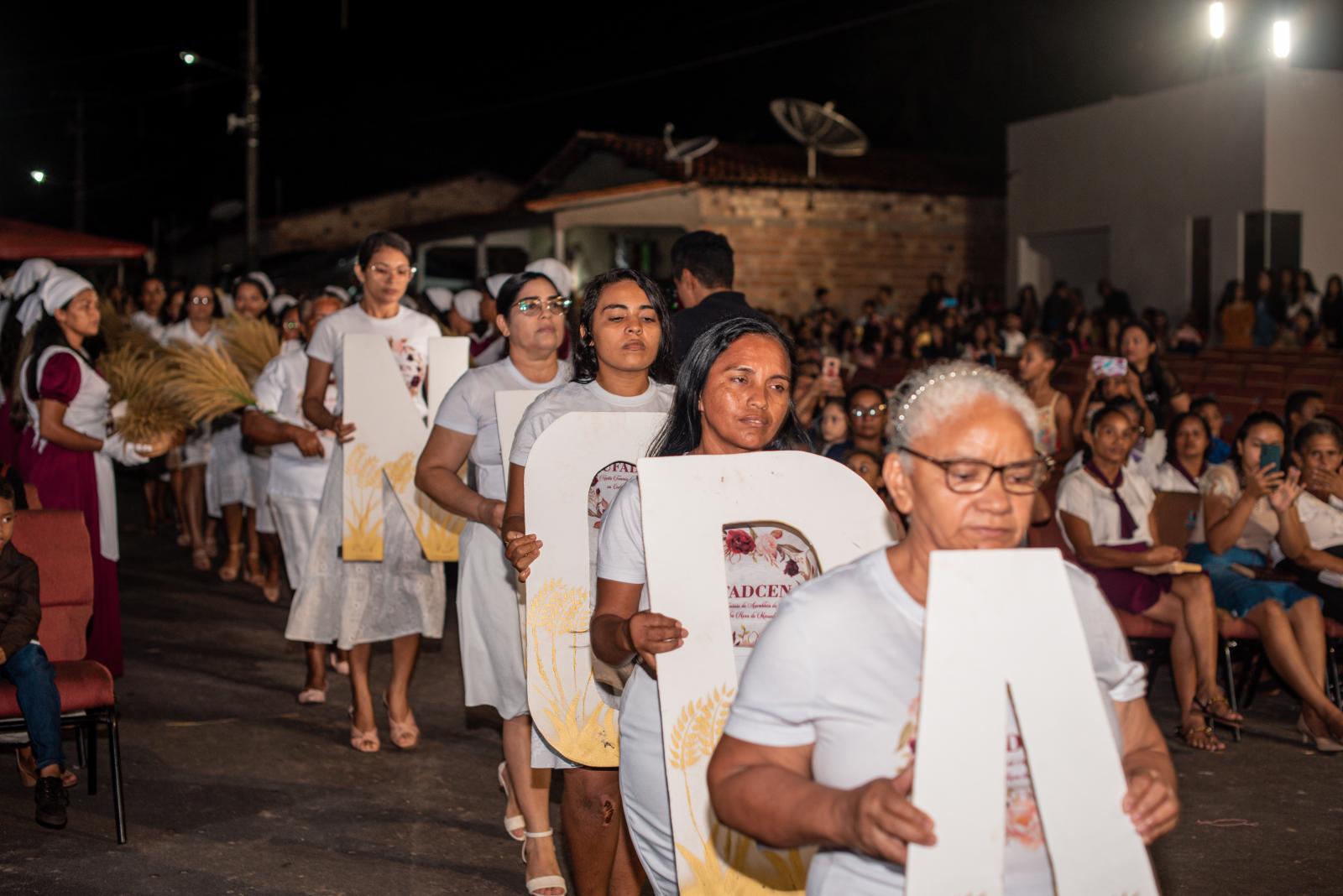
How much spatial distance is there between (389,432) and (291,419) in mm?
1740

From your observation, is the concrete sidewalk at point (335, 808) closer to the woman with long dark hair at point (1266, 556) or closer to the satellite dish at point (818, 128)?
the woman with long dark hair at point (1266, 556)

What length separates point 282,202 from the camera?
62000 mm

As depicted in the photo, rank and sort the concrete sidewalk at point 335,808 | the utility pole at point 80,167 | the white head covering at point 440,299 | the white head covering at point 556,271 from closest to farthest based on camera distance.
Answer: the concrete sidewalk at point 335,808
the white head covering at point 556,271
the white head covering at point 440,299
the utility pole at point 80,167

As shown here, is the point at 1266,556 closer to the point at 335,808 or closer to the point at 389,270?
the point at 389,270

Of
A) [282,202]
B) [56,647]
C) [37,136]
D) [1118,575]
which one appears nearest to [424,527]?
[56,647]

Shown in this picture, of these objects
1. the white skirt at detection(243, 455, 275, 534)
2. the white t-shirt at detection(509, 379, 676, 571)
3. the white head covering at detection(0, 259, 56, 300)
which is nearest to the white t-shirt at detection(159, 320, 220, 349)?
the white skirt at detection(243, 455, 275, 534)

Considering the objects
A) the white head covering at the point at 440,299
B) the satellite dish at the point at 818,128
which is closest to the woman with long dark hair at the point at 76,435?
the white head covering at the point at 440,299

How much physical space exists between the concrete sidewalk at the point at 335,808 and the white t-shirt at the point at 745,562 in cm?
208

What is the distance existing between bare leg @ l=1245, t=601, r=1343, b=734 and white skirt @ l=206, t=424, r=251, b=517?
718 centimetres

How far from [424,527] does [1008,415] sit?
4.68m

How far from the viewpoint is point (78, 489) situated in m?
7.82

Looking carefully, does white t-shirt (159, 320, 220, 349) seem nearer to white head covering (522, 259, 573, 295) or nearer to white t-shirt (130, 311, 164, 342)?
white t-shirt (130, 311, 164, 342)

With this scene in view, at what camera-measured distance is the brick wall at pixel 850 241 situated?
24750 millimetres

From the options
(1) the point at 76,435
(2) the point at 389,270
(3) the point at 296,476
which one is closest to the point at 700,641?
(2) the point at 389,270
